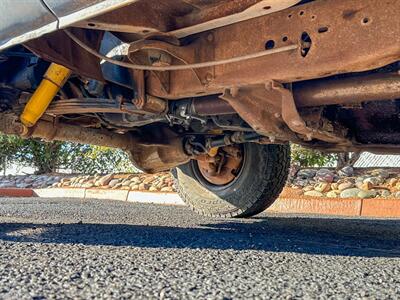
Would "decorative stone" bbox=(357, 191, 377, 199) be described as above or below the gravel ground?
below

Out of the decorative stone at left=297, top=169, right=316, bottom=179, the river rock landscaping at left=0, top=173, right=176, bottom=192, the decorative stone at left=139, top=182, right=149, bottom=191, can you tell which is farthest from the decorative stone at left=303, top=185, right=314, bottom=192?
the decorative stone at left=139, top=182, right=149, bottom=191

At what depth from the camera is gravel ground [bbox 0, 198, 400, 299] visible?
1252 mm

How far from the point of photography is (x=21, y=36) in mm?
1747

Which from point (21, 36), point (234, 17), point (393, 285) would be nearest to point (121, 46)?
point (21, 36)

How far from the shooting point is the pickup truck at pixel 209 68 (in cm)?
164

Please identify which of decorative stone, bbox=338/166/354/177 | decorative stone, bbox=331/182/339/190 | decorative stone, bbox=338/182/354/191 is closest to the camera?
decorative stone, bbox=338/182/354/191

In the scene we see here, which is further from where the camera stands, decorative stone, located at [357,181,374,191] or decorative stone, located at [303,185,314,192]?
decorative stone, located at [303,185,314,192]

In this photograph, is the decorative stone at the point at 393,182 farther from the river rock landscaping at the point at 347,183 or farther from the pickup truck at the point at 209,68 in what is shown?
the pickup truck at the point at 209,68

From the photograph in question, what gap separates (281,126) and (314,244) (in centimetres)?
59

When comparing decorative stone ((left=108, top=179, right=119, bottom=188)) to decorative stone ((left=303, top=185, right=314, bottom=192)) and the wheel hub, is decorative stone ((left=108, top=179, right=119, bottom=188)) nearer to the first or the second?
decorative stone ((left=303, top=185, right=314, bottom=192))

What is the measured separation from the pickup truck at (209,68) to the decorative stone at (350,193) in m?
3.10

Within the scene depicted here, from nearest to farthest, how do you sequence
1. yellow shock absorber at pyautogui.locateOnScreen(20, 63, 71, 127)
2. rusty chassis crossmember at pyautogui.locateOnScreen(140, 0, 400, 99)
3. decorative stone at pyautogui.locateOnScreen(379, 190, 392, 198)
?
rusty chassis crossmember at pyautogui.locateOnScreen(140, 0, 400, 99) → yellow shock absorber at pyautogui.locateOnScreen(20, 63, 71, 127) → decorative stone at pyautogui.locateOnScreen(379, 190, 392, 198)

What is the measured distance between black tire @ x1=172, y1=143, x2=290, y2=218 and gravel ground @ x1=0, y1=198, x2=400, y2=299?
908 mm

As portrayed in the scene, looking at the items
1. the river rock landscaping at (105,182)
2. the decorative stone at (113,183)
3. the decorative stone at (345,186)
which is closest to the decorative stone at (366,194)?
the decorative stone at (345,186)
